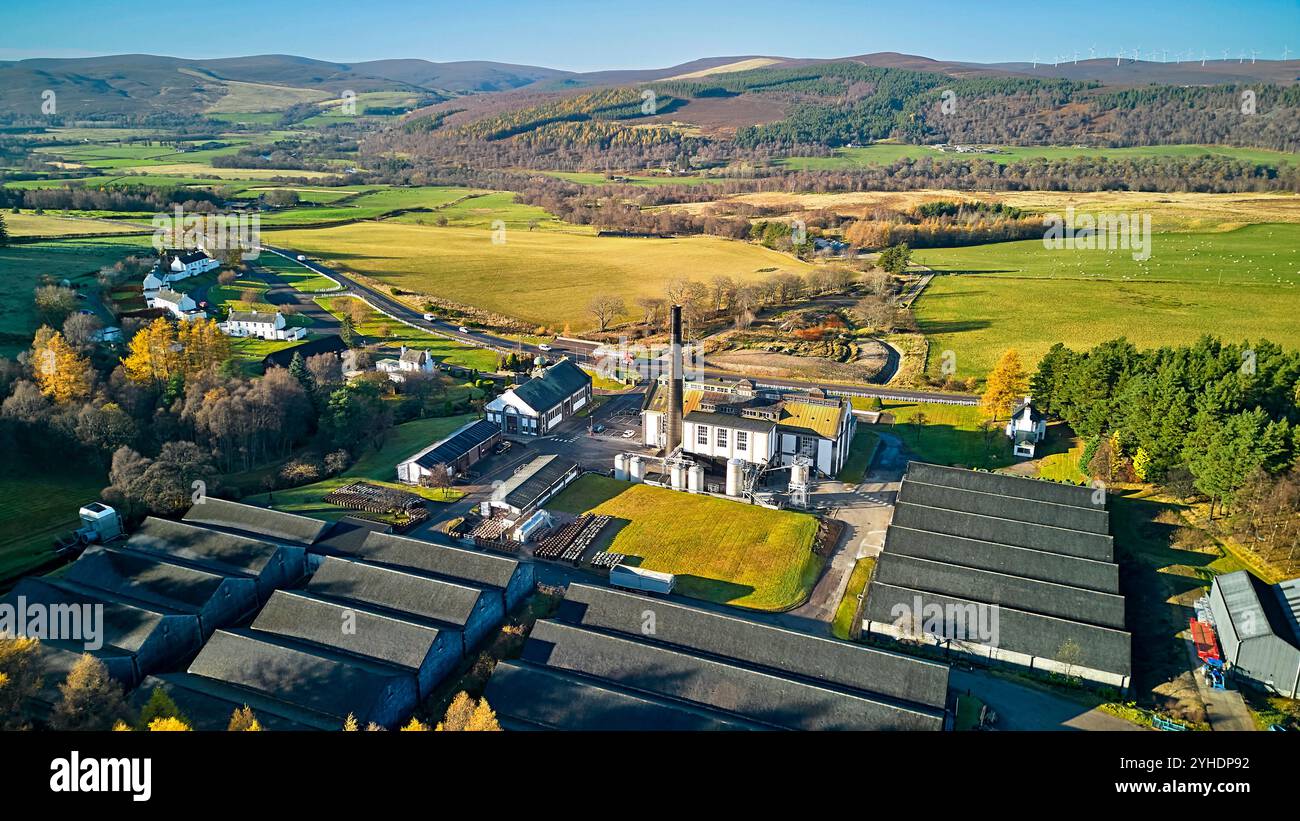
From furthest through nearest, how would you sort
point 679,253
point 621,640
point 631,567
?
point 679,253 → point 631,567 → point 621,640

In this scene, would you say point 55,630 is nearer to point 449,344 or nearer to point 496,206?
point 449,344

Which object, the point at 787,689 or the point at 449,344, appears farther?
the point at 449,344

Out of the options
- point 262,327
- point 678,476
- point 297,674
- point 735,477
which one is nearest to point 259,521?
point 297,674

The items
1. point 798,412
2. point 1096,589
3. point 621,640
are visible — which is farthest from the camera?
point 798,412

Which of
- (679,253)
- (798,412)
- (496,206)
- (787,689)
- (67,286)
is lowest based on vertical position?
(787,689)

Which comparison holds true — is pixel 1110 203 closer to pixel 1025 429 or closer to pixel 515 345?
pixel 1025 429
